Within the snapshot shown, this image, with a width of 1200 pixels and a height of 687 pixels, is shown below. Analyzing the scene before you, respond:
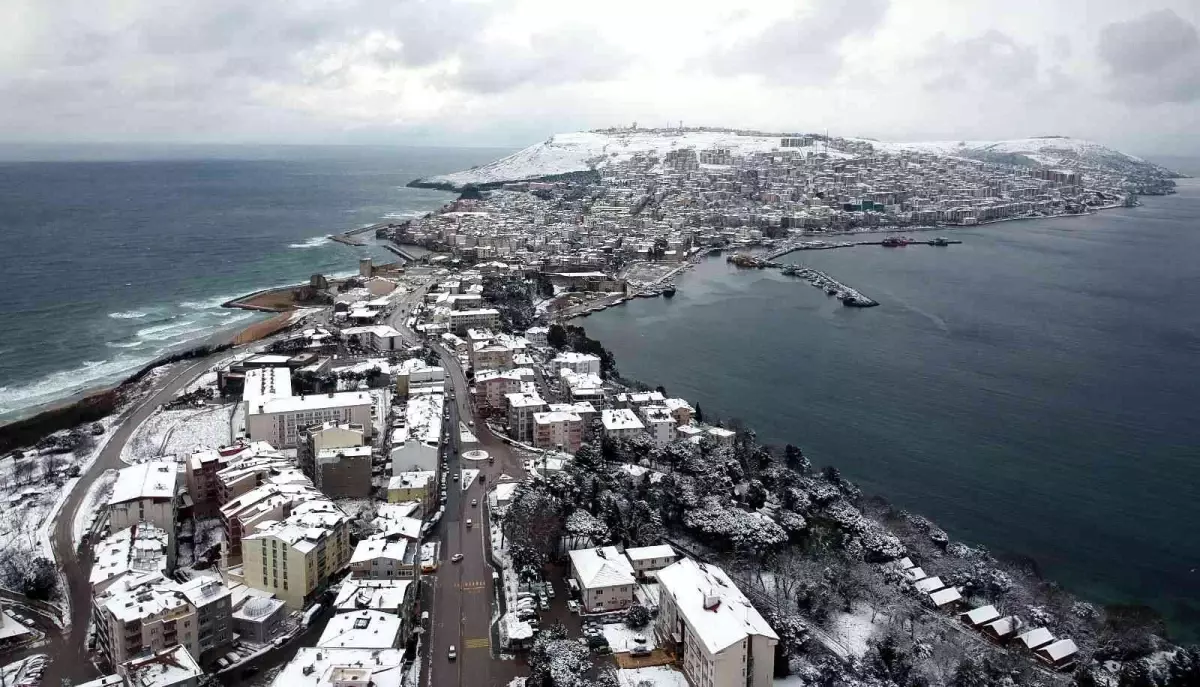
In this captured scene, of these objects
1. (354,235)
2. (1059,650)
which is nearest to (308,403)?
(1059,650)

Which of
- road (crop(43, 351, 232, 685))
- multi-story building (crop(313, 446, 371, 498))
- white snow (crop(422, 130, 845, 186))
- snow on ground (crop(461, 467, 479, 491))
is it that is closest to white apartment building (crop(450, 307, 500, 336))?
road (crop(43, 351, 232, 685))

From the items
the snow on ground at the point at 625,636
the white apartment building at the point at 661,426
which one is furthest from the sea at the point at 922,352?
the snow on ground at the point at 625,636

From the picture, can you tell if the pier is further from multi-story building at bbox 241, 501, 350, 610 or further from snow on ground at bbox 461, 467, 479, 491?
multi-story building at bbox 241, 501, 350, 610

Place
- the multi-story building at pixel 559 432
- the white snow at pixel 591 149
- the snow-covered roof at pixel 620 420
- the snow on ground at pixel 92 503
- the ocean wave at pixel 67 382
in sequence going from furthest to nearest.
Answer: the white snow at pixel 591 149 → the ocean wave at pixel 67 382 → the snow-covered roof at pixel 620 420 → the multi-story building at pixel 559 432 → the snow on ground at pixel 92 503

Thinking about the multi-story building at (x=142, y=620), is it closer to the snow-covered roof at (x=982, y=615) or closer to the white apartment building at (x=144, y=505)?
the white apartment building at (x=144, y=505)

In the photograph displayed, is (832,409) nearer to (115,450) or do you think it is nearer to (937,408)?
(937,408)

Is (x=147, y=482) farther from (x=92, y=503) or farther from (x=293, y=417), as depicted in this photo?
(x=293, y=417)
